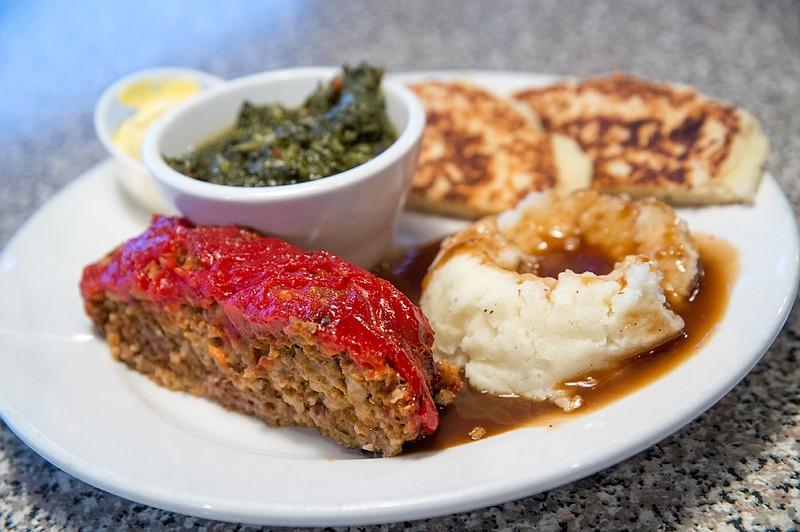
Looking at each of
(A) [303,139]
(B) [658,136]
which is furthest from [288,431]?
(B) [658,136]

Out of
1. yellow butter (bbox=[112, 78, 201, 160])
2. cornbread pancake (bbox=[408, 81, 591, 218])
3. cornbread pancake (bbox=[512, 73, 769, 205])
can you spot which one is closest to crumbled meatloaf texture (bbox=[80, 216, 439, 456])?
cornbread pancake (bbox=[408, 81, 591, 218])

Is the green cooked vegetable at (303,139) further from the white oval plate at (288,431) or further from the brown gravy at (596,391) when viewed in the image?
the brown gravy at (596,391)

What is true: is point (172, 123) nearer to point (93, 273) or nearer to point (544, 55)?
point (93, 273)

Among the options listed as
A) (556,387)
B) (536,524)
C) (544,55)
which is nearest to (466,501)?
(536,524)

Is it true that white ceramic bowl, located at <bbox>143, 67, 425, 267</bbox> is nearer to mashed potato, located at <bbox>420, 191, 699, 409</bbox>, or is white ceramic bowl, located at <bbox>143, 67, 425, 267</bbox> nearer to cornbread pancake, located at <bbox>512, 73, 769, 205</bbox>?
mashed potato, located at <bbox>420, 191, 699, 409</bbox>

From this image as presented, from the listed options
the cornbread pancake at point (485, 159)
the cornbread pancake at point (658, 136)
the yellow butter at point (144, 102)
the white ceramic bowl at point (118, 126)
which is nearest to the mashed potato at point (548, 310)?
the cornbread pancake at point (658, 136)

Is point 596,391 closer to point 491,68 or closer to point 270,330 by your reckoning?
point 270,330

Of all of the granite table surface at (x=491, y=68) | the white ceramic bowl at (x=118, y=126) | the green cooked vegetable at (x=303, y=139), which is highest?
the green cooked vegetable at (x=303, y=139)
